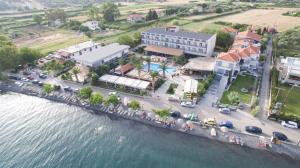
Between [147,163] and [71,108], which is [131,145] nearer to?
[147,163]

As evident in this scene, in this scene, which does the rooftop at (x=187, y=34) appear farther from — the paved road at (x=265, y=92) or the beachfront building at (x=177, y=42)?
the paved road at (x=265, y=92)

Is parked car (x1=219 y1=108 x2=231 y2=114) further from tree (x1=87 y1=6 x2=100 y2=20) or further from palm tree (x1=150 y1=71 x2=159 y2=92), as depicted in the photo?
tree (x1=87 y1=6 x2=100 y2=20)

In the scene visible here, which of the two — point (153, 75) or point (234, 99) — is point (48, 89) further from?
point (234, 99)

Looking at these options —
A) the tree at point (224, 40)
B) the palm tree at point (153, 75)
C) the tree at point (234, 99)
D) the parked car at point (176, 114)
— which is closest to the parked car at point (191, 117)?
the parked car at point (176, 114)

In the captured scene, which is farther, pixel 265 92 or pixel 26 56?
pixel 26 56

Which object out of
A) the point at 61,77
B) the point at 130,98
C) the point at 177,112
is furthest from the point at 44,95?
the point at 177,112

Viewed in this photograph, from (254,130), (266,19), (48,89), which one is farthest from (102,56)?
(266,19)

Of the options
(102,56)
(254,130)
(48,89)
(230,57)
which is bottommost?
(254,130)
